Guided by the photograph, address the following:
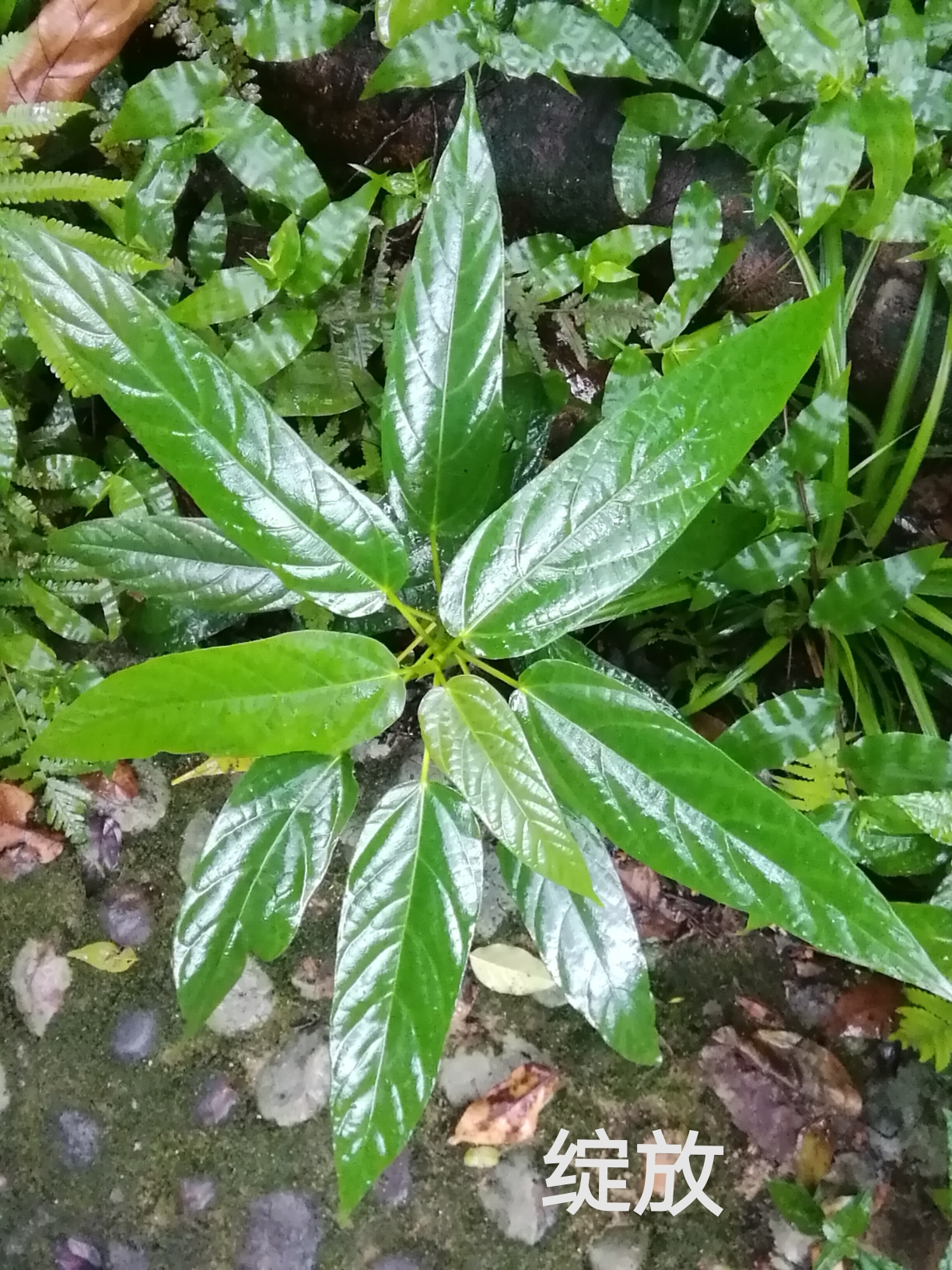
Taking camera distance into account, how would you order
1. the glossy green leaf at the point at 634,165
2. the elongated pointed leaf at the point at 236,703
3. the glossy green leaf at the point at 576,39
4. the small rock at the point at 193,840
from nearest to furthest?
the elongated pointed leaf at the point at 236,703, the glossy green leaf at the point at 576,39, the glossy green leaf at the point at 634,165, the small rock at the point at 193,840

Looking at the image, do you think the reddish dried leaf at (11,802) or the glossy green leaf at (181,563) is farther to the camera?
the reddish dried leaf at (11,802)

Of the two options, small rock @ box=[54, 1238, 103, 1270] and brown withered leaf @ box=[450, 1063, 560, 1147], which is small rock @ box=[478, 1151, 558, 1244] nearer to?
brown withered leaf @ box=[450, 1063, 560, 1147]

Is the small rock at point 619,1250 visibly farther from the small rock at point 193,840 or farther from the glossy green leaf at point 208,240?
the glossy green leaf at point 208,240

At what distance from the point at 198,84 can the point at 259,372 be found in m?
0.42

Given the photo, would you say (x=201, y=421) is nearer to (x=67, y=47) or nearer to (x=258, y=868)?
(x=258, y=868)

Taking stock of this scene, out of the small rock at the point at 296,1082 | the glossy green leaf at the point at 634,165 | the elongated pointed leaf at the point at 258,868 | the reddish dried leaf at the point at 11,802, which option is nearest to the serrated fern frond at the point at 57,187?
the glossy green leaf at the point at 634,165

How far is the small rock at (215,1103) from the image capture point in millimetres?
1426

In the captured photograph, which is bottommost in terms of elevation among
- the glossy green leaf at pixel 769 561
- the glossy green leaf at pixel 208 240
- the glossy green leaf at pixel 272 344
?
the glossy green leaf at pixel 769 561

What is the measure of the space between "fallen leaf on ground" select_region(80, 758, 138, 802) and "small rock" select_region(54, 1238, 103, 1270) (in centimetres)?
70

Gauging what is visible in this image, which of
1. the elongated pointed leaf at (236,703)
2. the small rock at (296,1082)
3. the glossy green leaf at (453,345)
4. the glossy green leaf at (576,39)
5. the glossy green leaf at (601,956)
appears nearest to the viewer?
the elongated pointed leaf at (236,703)

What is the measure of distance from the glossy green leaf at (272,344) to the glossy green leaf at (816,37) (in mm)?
729

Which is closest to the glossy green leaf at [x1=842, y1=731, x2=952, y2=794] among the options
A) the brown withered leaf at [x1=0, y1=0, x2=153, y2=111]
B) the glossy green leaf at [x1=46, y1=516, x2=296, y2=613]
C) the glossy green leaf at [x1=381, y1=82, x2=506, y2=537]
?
the glossy green leaf at [x1=381, y1=82, x2=506, y2=537]

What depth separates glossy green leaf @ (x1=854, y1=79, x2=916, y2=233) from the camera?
3.65 feet

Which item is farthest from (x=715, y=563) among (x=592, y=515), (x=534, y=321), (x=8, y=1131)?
(x=8, y=1131)
